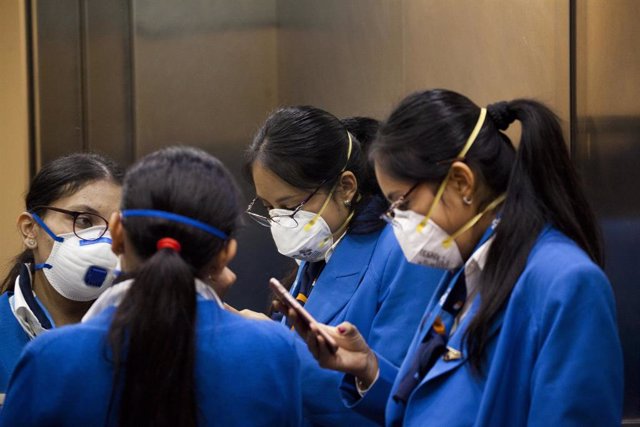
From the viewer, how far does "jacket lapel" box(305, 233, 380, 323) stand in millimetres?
2404

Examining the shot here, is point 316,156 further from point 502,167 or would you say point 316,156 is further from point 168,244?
point 168,244

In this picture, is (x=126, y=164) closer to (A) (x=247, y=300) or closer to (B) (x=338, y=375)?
(A) (x=247, y=300)

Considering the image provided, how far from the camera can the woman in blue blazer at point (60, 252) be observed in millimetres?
2482

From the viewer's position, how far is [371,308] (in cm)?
231

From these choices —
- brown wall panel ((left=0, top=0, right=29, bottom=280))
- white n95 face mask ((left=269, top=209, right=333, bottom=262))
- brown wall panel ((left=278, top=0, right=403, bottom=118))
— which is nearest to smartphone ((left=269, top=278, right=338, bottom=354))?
white n95 face mask ((left=269, top=209, right=333, bottom=262))

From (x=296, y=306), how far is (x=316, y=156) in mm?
734

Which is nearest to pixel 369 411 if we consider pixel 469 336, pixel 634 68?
pixel 469 336

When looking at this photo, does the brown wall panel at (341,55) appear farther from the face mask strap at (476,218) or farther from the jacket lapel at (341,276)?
the face mask strap at (476,218)

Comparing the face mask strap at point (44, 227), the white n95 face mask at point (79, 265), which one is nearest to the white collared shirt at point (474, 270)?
the white n95 face mask at point (79, 265)

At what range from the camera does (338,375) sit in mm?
2254

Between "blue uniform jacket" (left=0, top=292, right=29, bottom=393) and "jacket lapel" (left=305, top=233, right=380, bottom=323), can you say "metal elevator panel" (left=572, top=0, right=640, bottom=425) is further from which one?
"blue uniform jacket" (left=0, top=292, right=29, bottom=393)

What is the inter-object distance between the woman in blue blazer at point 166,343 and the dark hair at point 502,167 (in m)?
0.42

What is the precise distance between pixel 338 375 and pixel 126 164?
1972 mm

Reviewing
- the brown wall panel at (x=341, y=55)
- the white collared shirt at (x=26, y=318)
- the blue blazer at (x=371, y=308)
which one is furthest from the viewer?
the brown wall panel at (x=341, y=55)
